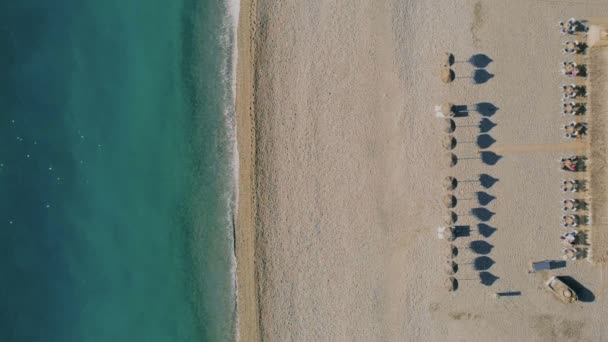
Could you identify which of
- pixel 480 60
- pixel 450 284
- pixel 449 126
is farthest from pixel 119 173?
pixel 480 60

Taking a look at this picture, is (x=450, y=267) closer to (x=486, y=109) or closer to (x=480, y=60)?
(x=486, y=109)

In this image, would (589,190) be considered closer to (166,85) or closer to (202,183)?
(202,183)

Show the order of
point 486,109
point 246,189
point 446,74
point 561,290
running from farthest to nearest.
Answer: point 246,189, point 486,109, point 446,74, point 561,290

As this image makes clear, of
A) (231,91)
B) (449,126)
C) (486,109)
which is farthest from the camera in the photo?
(231,91)

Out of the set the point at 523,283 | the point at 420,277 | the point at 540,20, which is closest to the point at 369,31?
the point at 540,20

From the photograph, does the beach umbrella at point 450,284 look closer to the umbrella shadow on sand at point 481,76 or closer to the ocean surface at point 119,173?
the umbrella shadow on sand at point 481,76

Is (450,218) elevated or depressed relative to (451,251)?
elevated

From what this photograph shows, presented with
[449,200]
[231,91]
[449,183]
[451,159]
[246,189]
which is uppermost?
[231,91]
